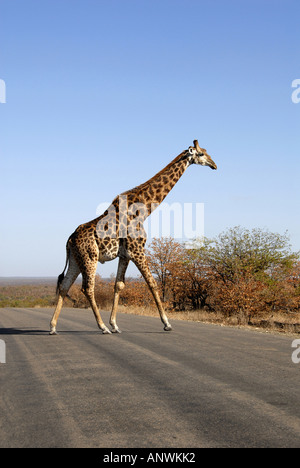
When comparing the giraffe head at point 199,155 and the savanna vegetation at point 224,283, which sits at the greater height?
the giraffe head at point 199,155

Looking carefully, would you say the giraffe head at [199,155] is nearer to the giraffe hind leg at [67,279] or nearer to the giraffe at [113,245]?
the giraffe at [113,245]

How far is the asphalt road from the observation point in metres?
3.83

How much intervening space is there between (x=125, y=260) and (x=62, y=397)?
6.49 meters

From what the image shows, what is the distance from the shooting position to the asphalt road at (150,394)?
383cm

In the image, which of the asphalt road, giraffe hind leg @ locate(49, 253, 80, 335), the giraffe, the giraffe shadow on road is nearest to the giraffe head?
the giraffe

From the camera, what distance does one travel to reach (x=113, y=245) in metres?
11.0

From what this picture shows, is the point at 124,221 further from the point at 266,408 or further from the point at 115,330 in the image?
the point at 266,408

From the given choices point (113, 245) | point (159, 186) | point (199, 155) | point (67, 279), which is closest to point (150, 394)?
point (113, 245)

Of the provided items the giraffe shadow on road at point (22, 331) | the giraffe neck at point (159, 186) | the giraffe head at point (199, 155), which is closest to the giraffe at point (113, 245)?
the giraffe neck at point (159, 186)

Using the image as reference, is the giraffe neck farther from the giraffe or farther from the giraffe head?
the giraffe head

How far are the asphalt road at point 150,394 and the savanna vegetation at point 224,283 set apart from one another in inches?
433

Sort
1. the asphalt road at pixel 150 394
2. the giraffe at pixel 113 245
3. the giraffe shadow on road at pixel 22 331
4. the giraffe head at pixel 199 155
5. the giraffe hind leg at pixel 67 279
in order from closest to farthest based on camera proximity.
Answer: the asphalt road at pixel 150 394
the giraffe at pixel 113 245
the giraffe shadow on road at pixel 22 331
the giraffe hind leg at pixel 67 279
the giraffe head at pixel 199 155

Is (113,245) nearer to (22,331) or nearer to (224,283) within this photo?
(22,331)

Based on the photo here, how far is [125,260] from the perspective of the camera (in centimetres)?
1145
